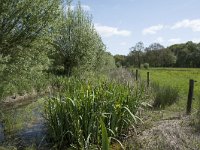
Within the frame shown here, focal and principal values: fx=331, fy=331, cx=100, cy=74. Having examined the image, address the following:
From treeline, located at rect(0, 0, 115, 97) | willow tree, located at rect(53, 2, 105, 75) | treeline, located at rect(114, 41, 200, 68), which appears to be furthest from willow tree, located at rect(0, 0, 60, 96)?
treeline, located at rect(114, 41, 200, 68)

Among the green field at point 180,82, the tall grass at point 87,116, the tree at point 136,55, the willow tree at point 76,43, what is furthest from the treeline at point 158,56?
the tall grass at point 87,116

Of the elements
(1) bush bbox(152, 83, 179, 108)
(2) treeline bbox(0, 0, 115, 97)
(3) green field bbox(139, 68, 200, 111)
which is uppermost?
(2) treeline bbox(0, 0, 115, 97)

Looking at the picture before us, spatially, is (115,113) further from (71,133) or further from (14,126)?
(14,126)

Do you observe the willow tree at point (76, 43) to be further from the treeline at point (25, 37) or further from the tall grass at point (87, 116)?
the tall grass at point (87, 116)

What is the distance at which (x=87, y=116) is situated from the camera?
24.1 feet

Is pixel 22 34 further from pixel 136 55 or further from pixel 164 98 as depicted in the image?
pixel 136 55

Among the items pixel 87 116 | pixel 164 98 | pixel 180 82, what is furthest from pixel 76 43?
pixel 87 116

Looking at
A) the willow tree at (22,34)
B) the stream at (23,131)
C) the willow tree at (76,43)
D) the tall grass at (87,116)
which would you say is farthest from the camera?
the willow tree at (76,43)

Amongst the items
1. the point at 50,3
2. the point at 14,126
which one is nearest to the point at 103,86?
the point at 14,126

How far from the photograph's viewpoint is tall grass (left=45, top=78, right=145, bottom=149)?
7.25 metres

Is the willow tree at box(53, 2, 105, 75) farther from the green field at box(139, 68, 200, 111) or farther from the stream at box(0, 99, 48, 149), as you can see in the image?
the stream at box(0, 99, 48, 149)

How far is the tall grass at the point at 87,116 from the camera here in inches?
285

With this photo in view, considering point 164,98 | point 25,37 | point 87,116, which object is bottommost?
point 164,98

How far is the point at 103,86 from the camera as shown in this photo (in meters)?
9.12
